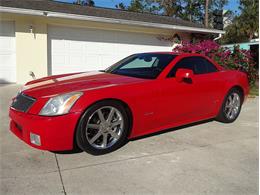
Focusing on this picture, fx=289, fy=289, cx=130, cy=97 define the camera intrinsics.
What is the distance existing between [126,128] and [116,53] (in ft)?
26.6

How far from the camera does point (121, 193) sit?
299 centimetres

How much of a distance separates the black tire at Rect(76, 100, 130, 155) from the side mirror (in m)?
1.18

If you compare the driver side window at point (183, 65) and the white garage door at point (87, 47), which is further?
the white garage door at point (87, 47)

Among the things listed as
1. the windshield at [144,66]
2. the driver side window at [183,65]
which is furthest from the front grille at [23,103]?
the driver side window at [183,65]

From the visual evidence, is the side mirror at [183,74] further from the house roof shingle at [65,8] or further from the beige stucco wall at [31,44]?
the house roof shingle at [65,8]

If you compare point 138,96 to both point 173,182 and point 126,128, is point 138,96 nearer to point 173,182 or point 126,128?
point 126,128

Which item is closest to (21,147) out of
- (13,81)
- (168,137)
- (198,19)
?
(168,137)

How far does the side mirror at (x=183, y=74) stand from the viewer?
4605 millimetres

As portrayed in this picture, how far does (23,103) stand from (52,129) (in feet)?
2.29

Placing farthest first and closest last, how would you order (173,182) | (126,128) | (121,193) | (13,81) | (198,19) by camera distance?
(198,19)
(13,81)
(126,128)
(173,182)
(121,193)

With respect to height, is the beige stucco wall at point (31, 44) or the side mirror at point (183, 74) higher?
the beige stucco wall at point (31, 44)

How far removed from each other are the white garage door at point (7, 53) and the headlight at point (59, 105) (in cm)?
721

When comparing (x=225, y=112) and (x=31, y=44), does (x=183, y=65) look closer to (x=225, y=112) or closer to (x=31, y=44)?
A: (x=225, y=112)

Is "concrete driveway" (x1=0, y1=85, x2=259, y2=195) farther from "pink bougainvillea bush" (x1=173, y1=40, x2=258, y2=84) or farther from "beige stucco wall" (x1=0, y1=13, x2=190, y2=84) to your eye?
"pink bougainvillea bush" (x1=173, y1=40, x2=258, y2=84)
